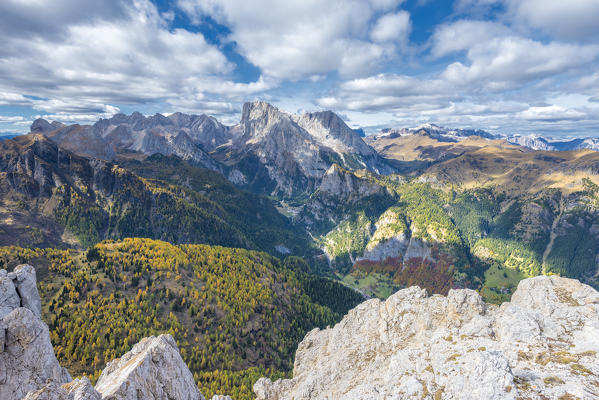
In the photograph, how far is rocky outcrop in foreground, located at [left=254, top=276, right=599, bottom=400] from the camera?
25.6 meters

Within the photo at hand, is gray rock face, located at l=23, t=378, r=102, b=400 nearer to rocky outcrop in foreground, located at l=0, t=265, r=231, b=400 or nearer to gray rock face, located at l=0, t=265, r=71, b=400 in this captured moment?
rocky outcrop in foreground, located at l=0, t=265, r=231, b=400

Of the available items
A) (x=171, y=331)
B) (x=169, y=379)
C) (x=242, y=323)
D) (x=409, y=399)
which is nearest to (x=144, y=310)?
(x=171, y=331)

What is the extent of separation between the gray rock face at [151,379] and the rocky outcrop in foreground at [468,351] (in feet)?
76.1

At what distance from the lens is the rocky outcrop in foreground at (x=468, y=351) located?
84.1ft

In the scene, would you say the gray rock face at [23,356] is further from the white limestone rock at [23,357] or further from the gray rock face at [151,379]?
the gray rock face at [151,379]

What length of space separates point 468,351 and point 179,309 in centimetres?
10644

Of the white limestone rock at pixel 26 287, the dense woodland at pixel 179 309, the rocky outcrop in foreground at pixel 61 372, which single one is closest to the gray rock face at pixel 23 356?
the rocky outcrop in foreground at pixel 61 372

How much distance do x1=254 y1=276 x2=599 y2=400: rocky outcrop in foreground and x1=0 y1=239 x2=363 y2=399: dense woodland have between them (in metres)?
43.1

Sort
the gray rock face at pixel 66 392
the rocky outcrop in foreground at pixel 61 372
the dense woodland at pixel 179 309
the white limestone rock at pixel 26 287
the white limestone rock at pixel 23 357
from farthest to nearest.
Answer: the dense woodland at pixel 179 309 < the white limestone rock at pixel 26 287 < the white limestone rock at pixel 23 357 < the rocky outcrop in foreground at pixel 61 372 < the gray rock face at pixel 66 392

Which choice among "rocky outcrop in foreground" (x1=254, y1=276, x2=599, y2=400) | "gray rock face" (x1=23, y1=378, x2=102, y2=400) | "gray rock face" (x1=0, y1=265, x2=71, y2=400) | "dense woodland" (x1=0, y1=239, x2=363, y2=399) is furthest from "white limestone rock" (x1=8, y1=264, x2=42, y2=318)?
"rocky outcrop in foreground" (x1=254, y1=276, x2=599, y2=400)

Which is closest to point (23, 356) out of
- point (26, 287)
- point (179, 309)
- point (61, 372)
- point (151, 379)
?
point (61, 372)

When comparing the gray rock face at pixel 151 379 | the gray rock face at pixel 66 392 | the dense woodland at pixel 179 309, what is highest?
the gray rock face at pixel 66 392

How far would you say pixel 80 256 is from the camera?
4729 inches

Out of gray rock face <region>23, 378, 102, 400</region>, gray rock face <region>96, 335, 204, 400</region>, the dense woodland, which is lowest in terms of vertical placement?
the dense woodland
